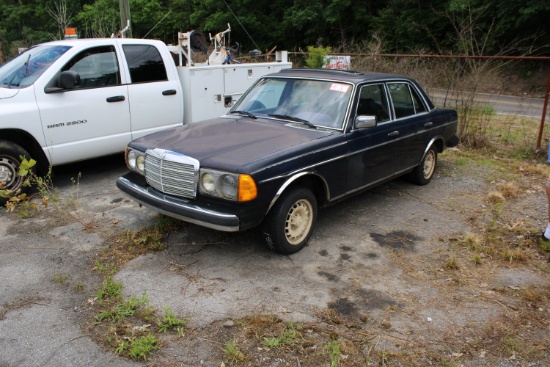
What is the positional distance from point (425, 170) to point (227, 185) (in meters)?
4.00

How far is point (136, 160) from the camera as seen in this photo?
192 inches

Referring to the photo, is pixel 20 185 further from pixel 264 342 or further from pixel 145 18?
pixel 145 18

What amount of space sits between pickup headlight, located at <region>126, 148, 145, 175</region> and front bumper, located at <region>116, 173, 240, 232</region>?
6.4 inches

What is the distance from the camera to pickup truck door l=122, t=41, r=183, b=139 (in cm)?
677

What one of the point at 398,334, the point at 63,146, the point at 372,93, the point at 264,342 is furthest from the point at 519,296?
the point at 63,146

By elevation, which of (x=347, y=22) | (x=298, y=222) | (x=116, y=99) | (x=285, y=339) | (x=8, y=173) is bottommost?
(x=285, y=339)

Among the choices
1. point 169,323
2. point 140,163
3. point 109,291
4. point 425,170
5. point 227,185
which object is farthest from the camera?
point 425,170

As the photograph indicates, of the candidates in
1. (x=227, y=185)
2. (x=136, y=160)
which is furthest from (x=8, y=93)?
(x=227, y=185)

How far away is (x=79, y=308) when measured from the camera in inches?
148

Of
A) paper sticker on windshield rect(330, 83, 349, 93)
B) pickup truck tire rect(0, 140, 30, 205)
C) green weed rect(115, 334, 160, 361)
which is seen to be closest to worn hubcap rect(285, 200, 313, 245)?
paper sticker on windshield rect(330, 83, 349, 93)

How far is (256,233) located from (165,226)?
101 centimetres

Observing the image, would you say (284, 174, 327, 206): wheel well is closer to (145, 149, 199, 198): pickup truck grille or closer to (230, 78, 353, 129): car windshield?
(230, 78, 353, 129): car windshield

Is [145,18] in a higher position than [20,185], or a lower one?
higher

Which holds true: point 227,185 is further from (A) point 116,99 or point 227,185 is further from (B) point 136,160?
(A) point 116,99
